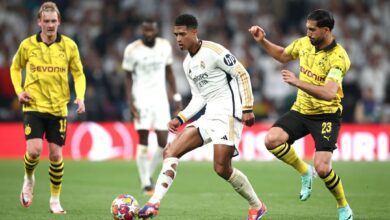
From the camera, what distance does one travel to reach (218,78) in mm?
10031

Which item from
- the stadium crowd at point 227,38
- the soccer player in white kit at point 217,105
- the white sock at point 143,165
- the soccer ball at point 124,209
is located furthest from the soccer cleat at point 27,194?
the stadium crowd at point 227,38

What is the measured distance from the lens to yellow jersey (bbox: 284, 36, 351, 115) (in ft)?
33.0

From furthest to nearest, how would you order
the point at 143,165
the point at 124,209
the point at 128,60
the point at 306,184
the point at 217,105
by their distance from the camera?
the point at 128,60 < the point at 143,165 < the point at 306,184 < the point at 217,105 < the point at 124,209

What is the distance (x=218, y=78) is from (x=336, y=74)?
1379 mm

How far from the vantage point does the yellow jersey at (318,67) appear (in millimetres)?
10047

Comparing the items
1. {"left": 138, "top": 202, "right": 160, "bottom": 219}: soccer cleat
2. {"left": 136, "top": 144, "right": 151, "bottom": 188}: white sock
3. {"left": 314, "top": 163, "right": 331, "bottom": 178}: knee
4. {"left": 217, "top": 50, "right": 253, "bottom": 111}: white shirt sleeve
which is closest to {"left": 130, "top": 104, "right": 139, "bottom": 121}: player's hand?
{"left": 136, "top": 144, "right": 151, "bottom": 188}: white sock

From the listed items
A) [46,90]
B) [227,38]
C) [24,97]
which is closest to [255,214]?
[46,90]

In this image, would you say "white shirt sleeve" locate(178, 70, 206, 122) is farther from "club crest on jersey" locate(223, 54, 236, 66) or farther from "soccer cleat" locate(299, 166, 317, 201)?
"soccer cleat" locate(299, 166, 317, 201)

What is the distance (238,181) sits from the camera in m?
9.97

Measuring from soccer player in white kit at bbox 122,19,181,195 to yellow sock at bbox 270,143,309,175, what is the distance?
3.70 m

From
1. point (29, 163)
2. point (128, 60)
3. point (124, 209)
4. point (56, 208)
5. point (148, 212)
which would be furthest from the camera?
point (128, 60)

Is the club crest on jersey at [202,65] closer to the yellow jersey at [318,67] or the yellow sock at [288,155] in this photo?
the yellow jersey at [318,67]

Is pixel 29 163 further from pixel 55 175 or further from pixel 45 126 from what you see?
pixel 45 126

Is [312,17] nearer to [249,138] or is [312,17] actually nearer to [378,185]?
[378,185]
